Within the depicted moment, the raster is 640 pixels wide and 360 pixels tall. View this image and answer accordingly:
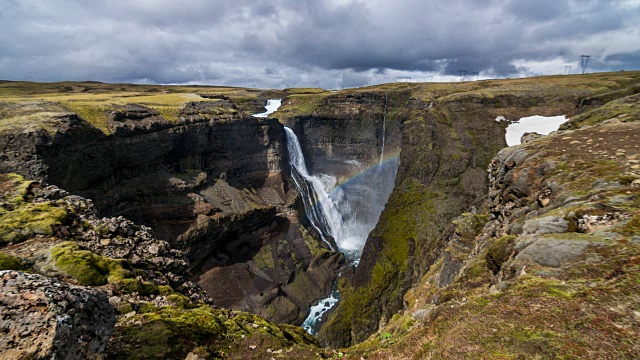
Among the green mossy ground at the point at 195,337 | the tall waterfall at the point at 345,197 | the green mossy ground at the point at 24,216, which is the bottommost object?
the tall waterfall at the point at 345,197

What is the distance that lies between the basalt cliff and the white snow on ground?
2.74 m

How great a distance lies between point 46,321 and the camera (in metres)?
5.58

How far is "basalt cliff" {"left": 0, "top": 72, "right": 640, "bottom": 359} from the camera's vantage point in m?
7.89

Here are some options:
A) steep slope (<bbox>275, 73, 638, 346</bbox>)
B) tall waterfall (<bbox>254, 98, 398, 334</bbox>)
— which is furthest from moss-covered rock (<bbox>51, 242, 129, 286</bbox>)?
tall waterfall (<bbox>254, 98, 398, 334</bbox>)

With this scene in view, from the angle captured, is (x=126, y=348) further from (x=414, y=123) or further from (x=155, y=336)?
(x=414, y=123)

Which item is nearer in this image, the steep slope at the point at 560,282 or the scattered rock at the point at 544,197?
the steep slope at the point at 560,282

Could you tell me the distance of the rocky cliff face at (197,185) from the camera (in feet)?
126

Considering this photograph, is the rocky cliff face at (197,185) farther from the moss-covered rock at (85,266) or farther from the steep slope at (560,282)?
the steep slope at (560,282)

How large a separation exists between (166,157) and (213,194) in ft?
36.1

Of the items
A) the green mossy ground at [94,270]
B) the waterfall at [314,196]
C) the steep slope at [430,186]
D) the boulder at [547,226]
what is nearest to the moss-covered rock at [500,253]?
the boulder at [547,226]

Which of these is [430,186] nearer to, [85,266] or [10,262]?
[85,266]

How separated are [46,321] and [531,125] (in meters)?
80.1

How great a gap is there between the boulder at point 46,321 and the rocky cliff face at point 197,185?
127 ft

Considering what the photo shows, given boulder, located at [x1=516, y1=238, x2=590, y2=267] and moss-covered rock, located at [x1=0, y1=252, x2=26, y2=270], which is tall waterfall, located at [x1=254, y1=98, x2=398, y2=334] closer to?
boulder, located at [x1=516, y1=238, x2=590, y2=267]
